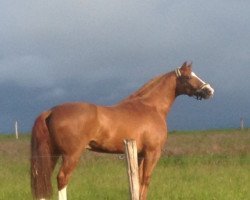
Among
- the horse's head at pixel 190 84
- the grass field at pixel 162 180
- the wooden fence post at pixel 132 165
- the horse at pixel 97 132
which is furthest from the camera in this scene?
the grass field at pixel 162 180

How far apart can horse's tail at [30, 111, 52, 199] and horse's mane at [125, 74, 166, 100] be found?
1.82 meters

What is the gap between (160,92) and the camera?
10211 mm

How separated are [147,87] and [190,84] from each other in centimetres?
72

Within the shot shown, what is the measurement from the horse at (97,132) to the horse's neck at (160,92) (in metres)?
0.02

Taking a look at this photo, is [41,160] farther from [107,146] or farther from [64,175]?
[107,146]

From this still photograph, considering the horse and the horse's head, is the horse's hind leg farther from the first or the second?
the horse's head

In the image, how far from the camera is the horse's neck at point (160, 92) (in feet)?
A: 33.2

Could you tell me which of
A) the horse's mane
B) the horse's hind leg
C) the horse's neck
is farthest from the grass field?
the horse's hind leg

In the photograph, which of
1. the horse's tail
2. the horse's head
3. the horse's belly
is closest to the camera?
the horse's tail

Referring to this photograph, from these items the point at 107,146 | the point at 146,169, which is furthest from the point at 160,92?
the point at 107,146

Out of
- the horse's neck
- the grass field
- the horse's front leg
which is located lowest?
the grass field

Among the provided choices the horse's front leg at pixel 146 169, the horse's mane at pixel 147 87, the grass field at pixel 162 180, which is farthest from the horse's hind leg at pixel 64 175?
the grass field at pixel 162 180

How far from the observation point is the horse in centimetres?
853

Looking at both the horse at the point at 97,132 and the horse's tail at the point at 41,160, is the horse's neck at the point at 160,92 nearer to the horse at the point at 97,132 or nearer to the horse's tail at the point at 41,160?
the horse at the point at 97,132
